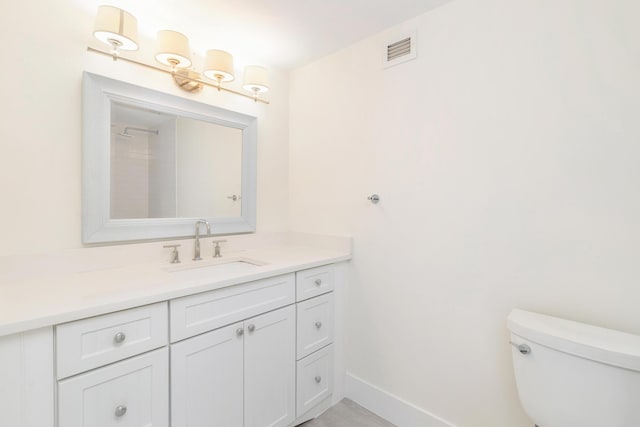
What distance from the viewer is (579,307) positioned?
3.75 ft

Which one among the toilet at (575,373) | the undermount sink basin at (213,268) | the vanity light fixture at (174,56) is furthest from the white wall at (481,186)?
the undermount sink basin at (213,268)

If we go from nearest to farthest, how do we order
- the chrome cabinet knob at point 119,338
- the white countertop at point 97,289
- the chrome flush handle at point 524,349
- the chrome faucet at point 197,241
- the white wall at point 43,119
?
the white countertop at point 97,289
the chrome cabinet knob at point 119,338
the chrome flush handle at point 524,349
the white wall at point 43,119
the chrome faucet at point 197,241

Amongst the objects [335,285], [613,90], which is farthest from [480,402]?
[613,90]

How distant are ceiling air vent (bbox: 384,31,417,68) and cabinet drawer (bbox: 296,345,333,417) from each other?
5.65 ft

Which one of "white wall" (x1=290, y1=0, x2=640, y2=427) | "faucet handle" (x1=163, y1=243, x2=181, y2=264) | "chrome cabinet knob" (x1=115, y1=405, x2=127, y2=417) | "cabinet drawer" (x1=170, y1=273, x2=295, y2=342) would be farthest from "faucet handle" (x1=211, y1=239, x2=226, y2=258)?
"chrome cabinet knob" (x1=115, y1=405, x2=127, y2=417)

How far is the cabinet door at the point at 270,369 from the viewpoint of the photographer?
4.45 ft

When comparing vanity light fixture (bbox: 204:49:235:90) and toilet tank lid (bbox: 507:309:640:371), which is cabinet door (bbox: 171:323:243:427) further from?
vanity light fixture (bbox: 204:49:235:90)

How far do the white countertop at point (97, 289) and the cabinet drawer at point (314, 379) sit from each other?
546 mm

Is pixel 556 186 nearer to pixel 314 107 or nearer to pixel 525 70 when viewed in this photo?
pixel 525 70

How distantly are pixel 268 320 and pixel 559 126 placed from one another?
152 cm

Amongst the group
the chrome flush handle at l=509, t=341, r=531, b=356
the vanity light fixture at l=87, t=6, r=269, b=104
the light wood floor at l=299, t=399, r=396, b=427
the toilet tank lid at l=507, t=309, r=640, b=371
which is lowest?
the light wood floor at l=299, t=399, r=396, b=427

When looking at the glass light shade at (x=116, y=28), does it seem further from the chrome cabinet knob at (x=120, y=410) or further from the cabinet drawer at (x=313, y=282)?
the chrome cabinet knob at (x=120, y=410)

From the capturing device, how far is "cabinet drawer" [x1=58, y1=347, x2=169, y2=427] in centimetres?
90

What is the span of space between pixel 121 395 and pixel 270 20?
1838 millimetres
